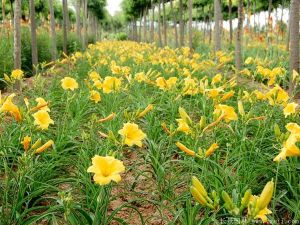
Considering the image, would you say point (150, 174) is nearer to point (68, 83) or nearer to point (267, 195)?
point (68, 83)

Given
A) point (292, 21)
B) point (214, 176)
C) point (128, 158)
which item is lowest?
point (128, 158)

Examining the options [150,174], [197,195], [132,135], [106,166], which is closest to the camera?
[197,195]

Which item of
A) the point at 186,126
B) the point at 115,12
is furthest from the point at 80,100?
the point at 115,12

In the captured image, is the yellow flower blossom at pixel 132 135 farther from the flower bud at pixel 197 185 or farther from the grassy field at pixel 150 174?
the flower bud at pixel 197 185

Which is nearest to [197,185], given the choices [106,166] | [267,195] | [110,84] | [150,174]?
[267,195]

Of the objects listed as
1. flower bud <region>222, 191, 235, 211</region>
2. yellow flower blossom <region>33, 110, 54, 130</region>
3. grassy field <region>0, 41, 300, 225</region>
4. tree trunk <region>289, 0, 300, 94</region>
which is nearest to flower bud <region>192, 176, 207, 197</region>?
grassy field <region>0, 41, 300, 225</region>

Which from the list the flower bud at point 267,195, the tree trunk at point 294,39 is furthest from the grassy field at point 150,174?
the tree trunk at point 294,39

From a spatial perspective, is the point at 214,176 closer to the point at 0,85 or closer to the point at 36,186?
the point at 36,186

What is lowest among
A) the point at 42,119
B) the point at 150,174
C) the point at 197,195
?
the point at 150,174

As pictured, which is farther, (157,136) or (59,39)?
(59,39)

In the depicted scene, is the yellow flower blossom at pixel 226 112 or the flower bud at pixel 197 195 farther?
the yellow flower blossom at pixel 226 112

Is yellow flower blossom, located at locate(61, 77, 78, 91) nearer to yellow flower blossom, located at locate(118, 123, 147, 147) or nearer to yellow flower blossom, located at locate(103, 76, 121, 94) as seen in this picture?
yellow flower blossom, located at locate(103, 76, 121, 94)

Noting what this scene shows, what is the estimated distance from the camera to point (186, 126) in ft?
7.24

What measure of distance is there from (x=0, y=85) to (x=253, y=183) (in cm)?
509
